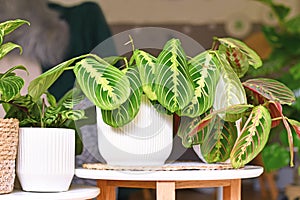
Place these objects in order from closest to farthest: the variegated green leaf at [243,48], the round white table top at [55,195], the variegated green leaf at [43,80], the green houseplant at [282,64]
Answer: the round white table top at [55,195] → the variegated green leaf at [43,80] → the variegated green leaf at [243,48] → the green houseplant at [282,64]

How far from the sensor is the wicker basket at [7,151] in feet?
3.36

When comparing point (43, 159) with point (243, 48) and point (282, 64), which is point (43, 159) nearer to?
point (243, 48)

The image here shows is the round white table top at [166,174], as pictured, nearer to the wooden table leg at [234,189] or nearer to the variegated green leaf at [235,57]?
the wooden table leg at [234,189]

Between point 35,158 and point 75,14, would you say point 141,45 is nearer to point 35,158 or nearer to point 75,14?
point 35,158

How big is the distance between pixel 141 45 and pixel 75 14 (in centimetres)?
126

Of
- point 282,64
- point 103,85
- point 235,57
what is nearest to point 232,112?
point 235,57

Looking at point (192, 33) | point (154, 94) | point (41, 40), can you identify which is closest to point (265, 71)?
point (41, 40)

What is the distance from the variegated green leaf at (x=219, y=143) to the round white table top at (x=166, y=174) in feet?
0.29

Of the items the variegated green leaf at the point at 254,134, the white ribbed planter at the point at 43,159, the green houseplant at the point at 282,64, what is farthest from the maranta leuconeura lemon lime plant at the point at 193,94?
the green houseplant at the point at 282,64

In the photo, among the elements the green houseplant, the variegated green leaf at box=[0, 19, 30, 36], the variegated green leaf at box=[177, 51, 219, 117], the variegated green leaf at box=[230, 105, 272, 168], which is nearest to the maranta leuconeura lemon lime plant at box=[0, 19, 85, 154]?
the variegated green leaf at box=[0, 19, 30, 36]

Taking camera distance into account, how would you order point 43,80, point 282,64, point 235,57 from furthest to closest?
point 282,64
point 235,57
point 43,80

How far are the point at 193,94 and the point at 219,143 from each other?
16cm

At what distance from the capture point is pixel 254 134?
1112 mm

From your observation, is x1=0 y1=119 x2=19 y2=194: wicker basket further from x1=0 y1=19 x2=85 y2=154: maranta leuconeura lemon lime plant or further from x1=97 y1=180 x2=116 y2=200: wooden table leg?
x1=97 y1=180 x2=116 y2=200: wooden table leg
